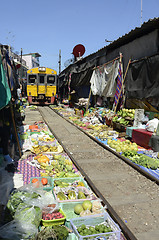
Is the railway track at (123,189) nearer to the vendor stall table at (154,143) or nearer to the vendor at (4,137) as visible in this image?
the vendor stall table at (154,143)

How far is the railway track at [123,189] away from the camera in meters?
3.47

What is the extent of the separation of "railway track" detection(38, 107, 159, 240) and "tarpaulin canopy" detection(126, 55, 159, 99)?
3426 millimetres

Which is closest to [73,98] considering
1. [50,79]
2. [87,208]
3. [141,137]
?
[50,79]

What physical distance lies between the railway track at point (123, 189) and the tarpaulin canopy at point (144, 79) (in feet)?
11.2

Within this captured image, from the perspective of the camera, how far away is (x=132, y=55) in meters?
11.0

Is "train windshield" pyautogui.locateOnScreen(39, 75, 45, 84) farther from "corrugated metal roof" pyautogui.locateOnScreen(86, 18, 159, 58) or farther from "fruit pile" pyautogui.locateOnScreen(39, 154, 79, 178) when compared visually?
"fruit pile" pyautogui.locateOnScreen(39, 154, 79, 178)

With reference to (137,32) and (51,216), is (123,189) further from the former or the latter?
(137,32)

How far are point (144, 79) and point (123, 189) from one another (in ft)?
20.2

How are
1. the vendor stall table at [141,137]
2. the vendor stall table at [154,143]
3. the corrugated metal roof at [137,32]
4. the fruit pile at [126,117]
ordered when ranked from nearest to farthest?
1. the vendor stall table at [154,143]
2. the vendor stall table at [141,137]
3. the corrugated metal roof at [137,32]
4. the fruit pile at [126,117]

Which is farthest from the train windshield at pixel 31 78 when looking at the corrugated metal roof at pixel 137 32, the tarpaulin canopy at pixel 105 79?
the corrugated metal roof at pixel 137 32

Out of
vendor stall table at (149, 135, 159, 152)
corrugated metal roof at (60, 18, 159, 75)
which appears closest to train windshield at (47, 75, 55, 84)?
corrugated metal roof at (60, 18, 159, 75)

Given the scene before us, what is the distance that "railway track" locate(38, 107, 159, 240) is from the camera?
3.47 meters

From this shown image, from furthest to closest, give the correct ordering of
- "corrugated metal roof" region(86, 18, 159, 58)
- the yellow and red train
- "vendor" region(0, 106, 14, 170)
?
the yellow and red train < "corrugated metal roof" region(86, 18, 159, 58) < "vendor" region(0, 106, 14, 170)

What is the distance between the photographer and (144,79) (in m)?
9.51
